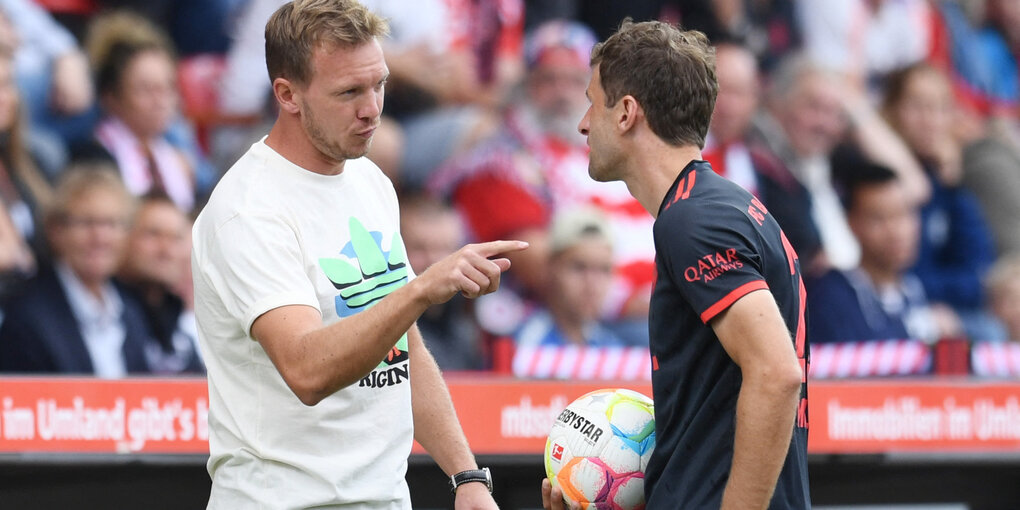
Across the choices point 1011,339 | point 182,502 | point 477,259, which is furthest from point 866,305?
point 477,259

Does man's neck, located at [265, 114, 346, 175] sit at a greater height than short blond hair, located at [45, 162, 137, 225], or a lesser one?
greater

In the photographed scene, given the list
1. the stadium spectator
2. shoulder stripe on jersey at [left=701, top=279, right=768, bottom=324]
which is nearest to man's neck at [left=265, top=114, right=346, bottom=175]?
shoulder stripe on jersey at [left=701, top=279, right=768, bottom=324]

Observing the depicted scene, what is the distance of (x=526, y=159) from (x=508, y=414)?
56.6 inches

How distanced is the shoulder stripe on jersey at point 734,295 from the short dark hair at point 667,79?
15.5 inches

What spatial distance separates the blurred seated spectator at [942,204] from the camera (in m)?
6.32

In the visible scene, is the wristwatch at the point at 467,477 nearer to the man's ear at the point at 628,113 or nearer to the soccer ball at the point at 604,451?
the soccer ball at the point at 604,451

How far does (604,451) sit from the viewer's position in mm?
2721

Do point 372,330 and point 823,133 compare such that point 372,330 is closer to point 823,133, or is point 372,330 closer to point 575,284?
point 575,284

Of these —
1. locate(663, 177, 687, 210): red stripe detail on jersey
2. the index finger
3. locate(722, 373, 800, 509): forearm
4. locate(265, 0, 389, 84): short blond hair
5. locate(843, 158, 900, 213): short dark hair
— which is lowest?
locate(722, 373, 800, 509): forearm

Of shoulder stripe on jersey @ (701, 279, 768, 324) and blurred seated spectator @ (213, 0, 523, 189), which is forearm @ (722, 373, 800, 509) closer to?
shoulder stripe on jersey @ (701, 279, 768, 324)

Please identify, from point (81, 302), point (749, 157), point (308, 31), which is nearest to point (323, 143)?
point (308, 31)

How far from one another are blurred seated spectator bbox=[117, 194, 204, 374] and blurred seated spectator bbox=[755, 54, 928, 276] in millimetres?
2889

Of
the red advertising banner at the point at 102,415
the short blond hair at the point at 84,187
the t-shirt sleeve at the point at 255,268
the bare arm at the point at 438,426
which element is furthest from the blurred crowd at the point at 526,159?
the t-shirt sleeve at the point at 255,268

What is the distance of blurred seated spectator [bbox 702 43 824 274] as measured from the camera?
240 inches
